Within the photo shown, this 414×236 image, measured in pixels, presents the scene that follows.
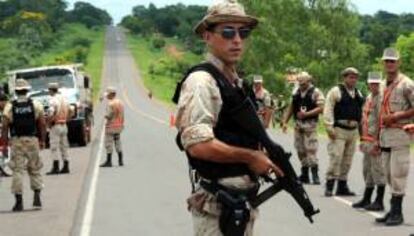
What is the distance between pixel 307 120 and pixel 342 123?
1.89m

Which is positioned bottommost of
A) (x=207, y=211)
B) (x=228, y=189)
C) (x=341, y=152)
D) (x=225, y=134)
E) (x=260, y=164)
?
(x=341, y=152)

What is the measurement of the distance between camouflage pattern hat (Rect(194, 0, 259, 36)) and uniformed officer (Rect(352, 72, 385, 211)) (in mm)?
7207

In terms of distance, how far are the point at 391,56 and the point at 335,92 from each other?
10.8 feet

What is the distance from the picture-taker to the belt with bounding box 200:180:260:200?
16.7 ft

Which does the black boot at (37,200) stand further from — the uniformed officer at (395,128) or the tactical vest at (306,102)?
the uniformed officer at (395,128)

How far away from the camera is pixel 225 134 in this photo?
16.5ft

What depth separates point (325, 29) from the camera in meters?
77.8

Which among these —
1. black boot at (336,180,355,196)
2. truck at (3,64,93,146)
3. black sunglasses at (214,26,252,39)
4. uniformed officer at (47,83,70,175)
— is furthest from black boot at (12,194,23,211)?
truck at (3,64,93,146)

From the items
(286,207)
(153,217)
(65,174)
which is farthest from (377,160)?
(65,174)

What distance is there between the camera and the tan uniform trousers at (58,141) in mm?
20141

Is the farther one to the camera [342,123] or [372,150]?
[342,123]

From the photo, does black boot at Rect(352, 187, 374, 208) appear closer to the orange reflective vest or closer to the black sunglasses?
the black sunglasses

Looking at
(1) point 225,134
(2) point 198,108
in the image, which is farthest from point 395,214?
(2) point 198,108

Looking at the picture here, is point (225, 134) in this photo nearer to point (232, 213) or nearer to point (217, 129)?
point (217, 129)
